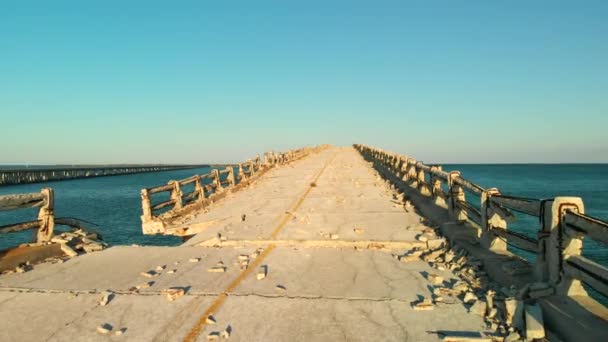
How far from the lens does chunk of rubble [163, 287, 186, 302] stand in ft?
19.8

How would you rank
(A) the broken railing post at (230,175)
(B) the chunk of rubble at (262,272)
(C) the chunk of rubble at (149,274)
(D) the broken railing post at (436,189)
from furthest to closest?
(A) the broken railing post at (230,175) → (D) the broken railing post at (436,189) → (C) the chunk of rubble at (149,274) → (B) the chunk of rubble at (262,272)

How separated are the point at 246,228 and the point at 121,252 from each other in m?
3.11

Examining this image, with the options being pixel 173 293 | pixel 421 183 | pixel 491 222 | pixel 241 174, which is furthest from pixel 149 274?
pixel 241 174

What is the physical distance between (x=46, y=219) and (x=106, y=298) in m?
4.80

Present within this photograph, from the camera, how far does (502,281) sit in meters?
6.17

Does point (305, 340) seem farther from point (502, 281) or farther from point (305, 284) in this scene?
point (502, 281)

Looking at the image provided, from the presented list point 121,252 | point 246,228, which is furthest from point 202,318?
point 246,228

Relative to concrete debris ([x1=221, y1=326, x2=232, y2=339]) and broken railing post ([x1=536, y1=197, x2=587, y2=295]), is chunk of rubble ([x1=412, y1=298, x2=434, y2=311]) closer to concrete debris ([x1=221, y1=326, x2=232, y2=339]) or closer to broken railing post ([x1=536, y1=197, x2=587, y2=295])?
broken railing post ([x1=536, y1=197, x2=587, y2=295])

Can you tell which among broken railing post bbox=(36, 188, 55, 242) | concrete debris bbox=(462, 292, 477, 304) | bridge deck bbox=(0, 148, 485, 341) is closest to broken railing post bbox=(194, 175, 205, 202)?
bridge deck bbox=(0, 148, 485, 341)

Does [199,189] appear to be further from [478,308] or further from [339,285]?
[478,308]

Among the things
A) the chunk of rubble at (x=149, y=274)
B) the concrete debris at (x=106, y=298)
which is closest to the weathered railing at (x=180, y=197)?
the chunk of rubble at (x=149, y=274)

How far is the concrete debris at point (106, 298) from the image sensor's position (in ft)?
19.6

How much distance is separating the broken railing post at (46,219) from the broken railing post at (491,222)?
30.8 ft

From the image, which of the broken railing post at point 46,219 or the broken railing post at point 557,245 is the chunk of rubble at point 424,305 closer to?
the broken railing post at point 557,245
